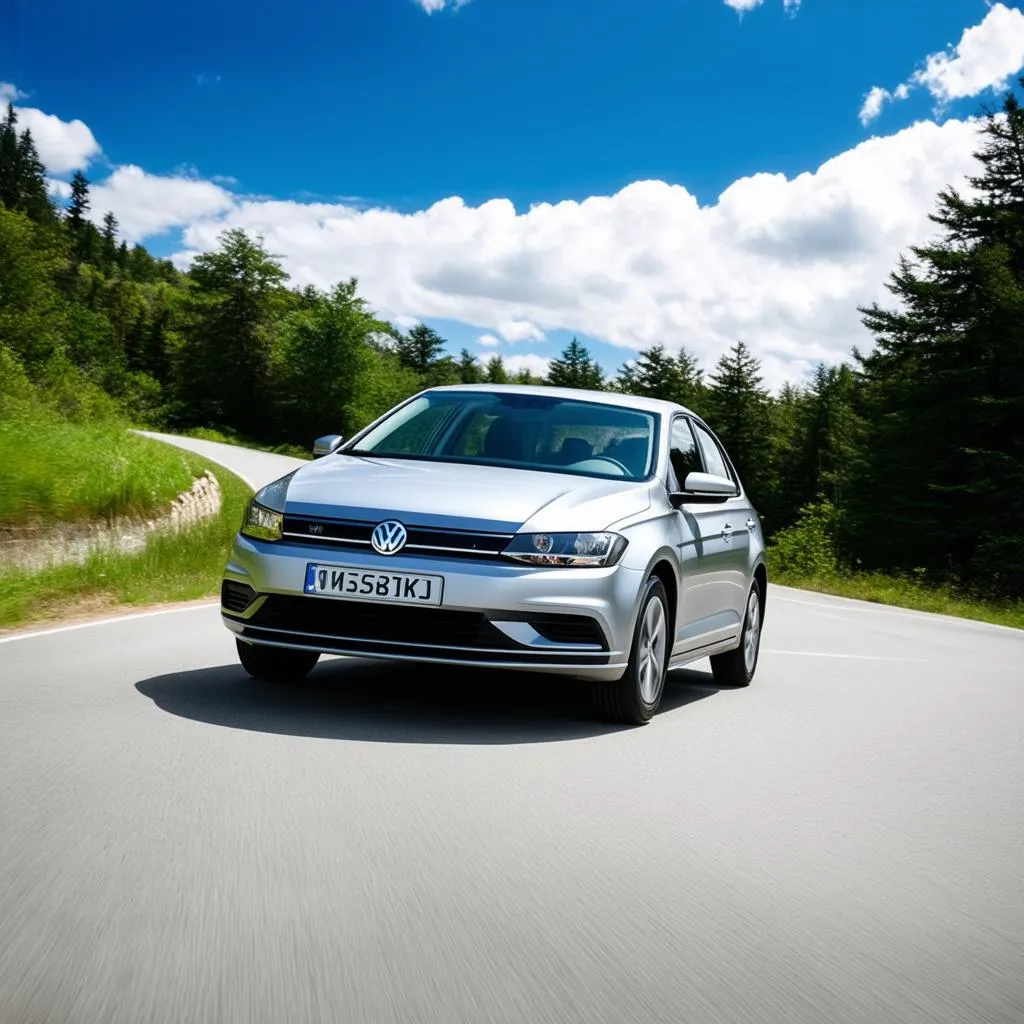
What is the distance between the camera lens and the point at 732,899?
4133mm

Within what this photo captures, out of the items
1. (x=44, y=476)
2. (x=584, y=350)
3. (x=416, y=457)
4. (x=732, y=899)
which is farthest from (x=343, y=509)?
(x=584, y=350)

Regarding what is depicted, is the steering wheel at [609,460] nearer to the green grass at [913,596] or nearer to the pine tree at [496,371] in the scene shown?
the green grass at [913,596]

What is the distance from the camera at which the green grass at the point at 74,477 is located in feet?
60.7

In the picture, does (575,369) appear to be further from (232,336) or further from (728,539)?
(728,539)

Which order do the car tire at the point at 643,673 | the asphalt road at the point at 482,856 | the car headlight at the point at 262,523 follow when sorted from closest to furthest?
the asphalt road at the point at 482,856, the car headlight at the point at 262,523, the car tire at the point at 643,673

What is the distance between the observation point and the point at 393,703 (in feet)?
23.8

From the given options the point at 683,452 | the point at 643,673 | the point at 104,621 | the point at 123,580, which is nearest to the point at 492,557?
the point at 643,673

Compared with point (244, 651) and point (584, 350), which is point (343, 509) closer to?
point (244, 651)

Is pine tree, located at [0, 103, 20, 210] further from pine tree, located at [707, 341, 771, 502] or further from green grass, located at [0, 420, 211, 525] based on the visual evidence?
green grass, located at [0, 420, 211, 525]

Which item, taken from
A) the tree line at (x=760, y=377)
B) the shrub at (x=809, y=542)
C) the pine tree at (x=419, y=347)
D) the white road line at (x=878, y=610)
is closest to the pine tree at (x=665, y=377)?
the tree line at (x=760, y=377)

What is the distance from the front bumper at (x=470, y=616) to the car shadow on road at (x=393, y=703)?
35 cm

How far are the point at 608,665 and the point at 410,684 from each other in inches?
64.7

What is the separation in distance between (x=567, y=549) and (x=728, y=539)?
236cm

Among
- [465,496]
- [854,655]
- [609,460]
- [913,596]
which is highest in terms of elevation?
[609,460]
